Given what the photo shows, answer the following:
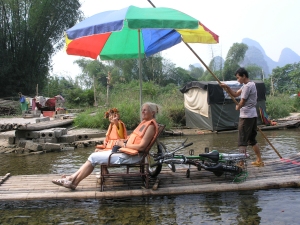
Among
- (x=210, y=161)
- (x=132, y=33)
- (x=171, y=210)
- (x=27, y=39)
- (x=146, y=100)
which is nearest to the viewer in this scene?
(x=171, y=210)

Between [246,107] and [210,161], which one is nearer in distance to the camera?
[210,161]

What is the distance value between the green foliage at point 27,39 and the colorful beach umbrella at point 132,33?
20373mm

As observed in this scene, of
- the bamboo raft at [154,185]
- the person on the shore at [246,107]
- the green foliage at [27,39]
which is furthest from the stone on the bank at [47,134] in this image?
the green foliage at [27,39]

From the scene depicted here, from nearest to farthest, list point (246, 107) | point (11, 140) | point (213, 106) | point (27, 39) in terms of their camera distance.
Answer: point (246, 107) < point (11, 140) < point (213, 106) < point (27, 39)

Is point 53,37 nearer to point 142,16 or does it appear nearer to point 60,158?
point 60,158

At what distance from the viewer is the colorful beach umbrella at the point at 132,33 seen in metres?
4.58

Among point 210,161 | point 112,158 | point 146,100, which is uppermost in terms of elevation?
point 146,100

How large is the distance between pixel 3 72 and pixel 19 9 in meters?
5.06

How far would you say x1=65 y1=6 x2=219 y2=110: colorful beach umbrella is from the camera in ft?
15.0

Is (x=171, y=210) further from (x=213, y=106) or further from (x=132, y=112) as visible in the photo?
(x=213, y=106)

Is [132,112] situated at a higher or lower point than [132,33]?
lower


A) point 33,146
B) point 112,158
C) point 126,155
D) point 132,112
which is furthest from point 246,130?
point 132,112

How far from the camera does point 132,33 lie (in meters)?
6.59

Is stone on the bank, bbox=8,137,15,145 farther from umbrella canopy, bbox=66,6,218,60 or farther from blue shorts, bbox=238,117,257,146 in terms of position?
blue shorts, bbox=238,117,257,146
